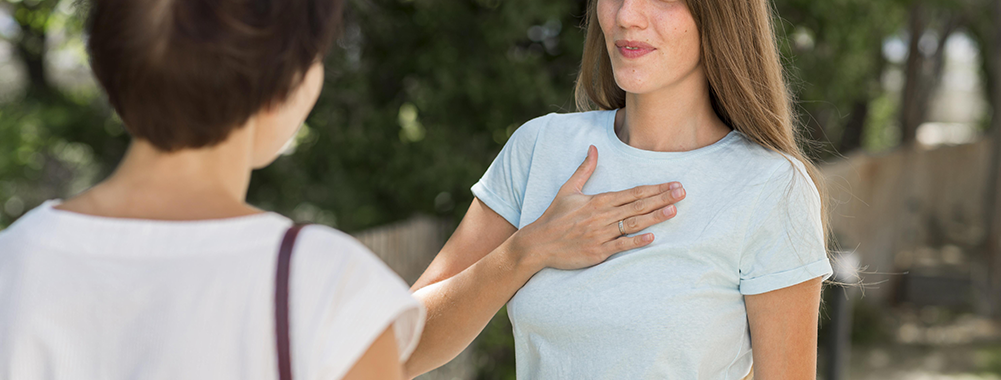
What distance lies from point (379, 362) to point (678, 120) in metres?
1.00

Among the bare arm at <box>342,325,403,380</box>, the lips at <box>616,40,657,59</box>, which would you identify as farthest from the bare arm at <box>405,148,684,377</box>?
the bare arm at <box>342,325,403,380</box>

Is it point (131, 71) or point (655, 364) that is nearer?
point (131, 71)

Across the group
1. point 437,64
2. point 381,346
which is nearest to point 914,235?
point 437,64

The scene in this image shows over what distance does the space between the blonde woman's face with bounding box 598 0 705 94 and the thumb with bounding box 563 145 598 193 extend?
15 centimetres

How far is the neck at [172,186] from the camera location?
3.09 ft

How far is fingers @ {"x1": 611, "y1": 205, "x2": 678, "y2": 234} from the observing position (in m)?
1.54

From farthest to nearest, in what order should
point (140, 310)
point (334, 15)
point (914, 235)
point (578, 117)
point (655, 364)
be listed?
point (914, 235) → point (578, 117) → point (655, 364) → point (334, 15) → point (140, 310)

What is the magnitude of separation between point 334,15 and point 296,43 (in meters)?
0.08

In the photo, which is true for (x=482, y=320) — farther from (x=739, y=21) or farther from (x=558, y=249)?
(x=739, y=21)

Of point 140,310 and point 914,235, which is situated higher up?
point 140,310

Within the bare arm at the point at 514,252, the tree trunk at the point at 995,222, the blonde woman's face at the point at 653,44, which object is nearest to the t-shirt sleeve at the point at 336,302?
the bare arm at the point at 514,252

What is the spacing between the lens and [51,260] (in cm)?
90

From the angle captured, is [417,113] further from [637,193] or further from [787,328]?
[787,328]

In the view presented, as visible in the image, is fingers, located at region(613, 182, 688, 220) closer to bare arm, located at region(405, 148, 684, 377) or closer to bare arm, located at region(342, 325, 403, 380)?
bare arm, located at region(405, 148, 684, 377)
